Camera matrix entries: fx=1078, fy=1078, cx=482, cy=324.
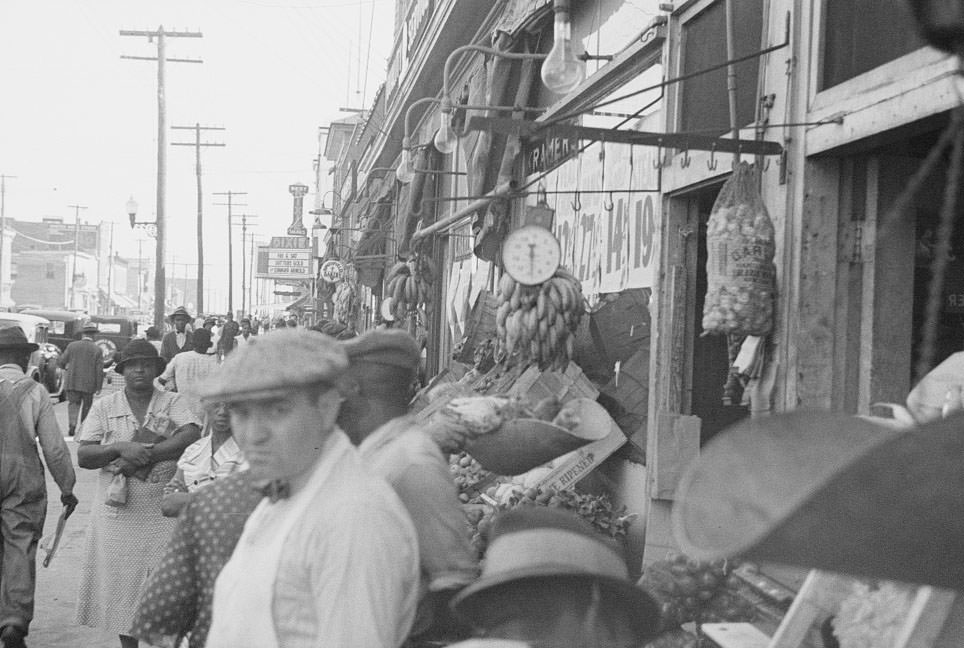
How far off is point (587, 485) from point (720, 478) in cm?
634

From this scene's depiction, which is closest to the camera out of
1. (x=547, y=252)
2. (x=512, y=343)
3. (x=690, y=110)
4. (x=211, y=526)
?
(x=211, y=526)

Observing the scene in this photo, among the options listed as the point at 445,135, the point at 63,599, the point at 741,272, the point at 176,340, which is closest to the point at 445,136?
the point at 445,135

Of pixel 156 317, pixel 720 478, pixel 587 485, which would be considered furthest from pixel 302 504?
pixel 156 317

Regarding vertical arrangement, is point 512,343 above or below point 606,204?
below

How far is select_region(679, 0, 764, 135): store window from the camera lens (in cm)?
521

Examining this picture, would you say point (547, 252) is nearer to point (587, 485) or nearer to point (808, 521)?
point (587, 485)

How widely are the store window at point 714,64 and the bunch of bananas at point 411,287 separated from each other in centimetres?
654

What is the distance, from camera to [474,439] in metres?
4.52

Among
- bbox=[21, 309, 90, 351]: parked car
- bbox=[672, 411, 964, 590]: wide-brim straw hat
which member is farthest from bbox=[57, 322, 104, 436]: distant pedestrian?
bbox=[21, 309, 90, 351]: parked car

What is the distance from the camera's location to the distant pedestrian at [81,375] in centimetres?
1548

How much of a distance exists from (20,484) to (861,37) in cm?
496

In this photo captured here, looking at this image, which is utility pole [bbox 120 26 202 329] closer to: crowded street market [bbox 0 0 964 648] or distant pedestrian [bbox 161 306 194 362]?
distant pedestrian [bbox 161 306 194 362]

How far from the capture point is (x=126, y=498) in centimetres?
589

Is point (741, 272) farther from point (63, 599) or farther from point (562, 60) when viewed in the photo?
point (63, 599)
